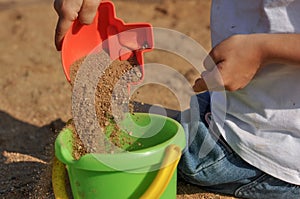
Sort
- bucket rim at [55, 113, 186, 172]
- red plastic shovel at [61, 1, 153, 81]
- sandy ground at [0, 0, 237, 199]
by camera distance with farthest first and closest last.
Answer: sandy ground at [0, 0, 237, 199] → red plastic shovel at [61, 1, 153, 81] → bucket rim at [55, 113, 186, 172]

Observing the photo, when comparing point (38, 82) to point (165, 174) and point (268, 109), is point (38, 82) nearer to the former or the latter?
point (268, 109)

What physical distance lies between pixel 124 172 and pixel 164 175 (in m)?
0.07

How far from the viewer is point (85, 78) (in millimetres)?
1294

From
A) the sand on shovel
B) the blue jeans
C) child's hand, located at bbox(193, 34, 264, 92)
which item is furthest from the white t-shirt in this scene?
the sand on shovel

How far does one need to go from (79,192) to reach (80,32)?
0.36m

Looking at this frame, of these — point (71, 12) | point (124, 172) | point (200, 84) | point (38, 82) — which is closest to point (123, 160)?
point (124, 172)

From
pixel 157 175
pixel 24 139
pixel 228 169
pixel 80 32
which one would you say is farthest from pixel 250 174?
pixel 24 139

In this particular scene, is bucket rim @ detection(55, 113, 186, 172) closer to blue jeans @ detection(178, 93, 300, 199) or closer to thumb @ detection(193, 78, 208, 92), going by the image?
thumb @ detection(193, 78, 208, 92)

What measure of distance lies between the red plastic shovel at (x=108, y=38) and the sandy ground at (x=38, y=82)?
0.29 meters

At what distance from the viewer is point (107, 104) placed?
1.28m

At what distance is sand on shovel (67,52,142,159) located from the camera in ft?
4.09

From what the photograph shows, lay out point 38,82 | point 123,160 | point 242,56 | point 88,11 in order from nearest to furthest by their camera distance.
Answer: point 123,160 < point 242,56 < point 88,11 < point 38,82

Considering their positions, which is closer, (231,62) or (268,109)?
(231,62)

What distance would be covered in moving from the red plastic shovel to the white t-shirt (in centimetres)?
22
